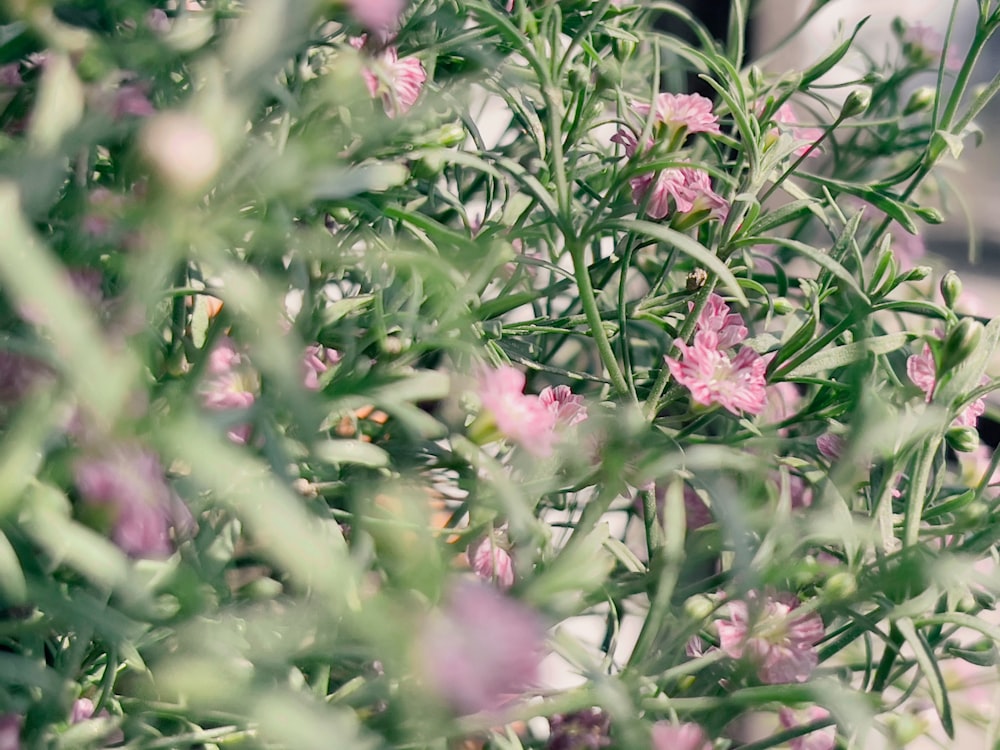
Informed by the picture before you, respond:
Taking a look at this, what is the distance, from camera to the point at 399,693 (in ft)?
0.95

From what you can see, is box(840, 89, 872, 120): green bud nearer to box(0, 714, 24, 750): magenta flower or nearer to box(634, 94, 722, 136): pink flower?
box(634, 94, 722, 136): pink flower

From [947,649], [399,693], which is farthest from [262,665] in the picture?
[947,649]

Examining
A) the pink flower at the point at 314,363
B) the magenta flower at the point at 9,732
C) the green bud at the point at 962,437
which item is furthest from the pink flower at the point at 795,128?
the magenta flower at the point at 9,732

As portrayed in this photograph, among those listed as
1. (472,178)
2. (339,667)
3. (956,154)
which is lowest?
(339,667)

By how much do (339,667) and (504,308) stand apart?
6.5 inches

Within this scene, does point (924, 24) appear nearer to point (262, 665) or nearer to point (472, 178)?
point (472, 178)

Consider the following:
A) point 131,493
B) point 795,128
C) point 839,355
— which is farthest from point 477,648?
point 795,128

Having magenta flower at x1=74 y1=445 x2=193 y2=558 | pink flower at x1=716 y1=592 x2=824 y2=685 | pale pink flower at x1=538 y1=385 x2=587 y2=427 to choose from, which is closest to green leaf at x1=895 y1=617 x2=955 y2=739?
pink flower at x1=716 y1=592 x2=824 y2=685

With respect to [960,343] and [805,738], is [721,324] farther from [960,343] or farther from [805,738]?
[805,738]

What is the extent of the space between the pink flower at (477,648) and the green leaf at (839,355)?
0.19 meters

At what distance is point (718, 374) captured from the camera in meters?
0.38

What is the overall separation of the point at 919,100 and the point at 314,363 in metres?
0.38

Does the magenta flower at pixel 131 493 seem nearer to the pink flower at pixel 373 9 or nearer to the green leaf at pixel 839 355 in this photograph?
the pink flower at pixel 373 9

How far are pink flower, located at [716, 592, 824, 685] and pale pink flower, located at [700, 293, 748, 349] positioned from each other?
0.10m
